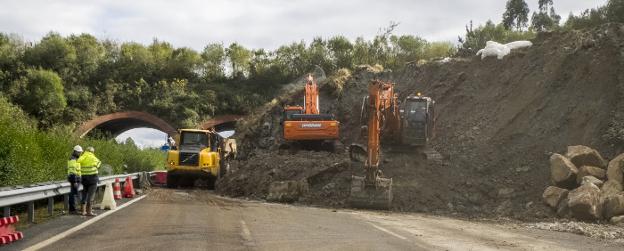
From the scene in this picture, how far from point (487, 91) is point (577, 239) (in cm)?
2213

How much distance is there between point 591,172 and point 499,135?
899cm

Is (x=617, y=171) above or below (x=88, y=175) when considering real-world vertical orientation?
below

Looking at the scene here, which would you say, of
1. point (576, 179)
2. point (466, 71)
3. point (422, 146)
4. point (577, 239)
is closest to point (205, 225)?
point (577, 239)

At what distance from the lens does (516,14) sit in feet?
213

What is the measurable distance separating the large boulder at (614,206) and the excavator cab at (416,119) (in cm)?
836

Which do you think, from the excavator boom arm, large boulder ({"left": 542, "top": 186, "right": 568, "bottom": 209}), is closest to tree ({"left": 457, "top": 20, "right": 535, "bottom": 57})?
the excavator boom arm

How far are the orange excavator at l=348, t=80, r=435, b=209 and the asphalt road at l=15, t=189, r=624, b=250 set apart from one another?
123 inches

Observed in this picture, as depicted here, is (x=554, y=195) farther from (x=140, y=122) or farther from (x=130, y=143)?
(x=140, y=122)

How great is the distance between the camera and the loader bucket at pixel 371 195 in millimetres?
19609

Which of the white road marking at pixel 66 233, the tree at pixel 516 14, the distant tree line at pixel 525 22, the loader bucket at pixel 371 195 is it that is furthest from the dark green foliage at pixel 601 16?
the white road marking at pixel 66 233

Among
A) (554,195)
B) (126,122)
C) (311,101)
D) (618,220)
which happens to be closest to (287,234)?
(618,220)

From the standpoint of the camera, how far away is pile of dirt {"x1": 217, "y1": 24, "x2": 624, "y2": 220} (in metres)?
21.7

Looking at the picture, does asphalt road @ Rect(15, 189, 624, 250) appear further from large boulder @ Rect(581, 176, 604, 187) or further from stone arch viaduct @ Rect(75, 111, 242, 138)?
stone arch viaduct @ Rect(75, 111, 242, 138)

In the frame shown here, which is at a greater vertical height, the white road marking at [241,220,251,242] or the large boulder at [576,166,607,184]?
the large boulder at [576,166,607,184]
